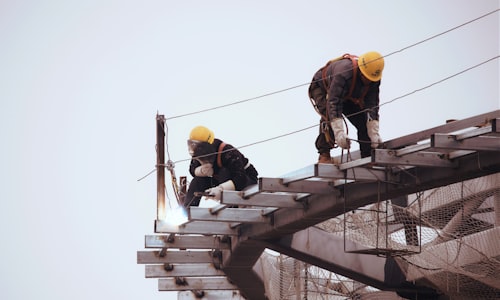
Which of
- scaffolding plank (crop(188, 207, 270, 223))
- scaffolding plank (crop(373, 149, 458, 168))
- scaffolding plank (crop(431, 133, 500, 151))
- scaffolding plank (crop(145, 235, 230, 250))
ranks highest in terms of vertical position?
scaffolding plank (crop(431, 133, 500, 151))

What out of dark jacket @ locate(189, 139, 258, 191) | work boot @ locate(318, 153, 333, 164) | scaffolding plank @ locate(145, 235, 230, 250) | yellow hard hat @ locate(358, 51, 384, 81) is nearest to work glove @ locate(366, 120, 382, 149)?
yellow hard hat @ locate(358, 51, 384, 81)

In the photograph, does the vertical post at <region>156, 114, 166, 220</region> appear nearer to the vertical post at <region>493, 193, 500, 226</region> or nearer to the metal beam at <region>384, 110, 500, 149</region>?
the metal beam at <region>384, 110, 500, 149</region>

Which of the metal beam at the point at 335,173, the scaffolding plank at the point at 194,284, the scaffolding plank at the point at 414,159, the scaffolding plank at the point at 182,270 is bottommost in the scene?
the scaffolding plank at the point at 194,284

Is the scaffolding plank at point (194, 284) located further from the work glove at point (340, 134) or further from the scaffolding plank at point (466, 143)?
the scaffolding plank at point (466, 143)

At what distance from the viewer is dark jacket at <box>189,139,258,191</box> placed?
2127 cm

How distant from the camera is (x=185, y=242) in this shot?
2270cm

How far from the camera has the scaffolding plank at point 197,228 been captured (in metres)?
20.8

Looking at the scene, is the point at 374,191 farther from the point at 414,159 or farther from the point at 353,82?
the point at 353,82

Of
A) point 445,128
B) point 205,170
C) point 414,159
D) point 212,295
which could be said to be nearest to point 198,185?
point 205,170

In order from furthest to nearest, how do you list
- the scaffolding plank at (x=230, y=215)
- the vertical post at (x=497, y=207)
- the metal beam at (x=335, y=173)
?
1. the vertical post at (x=497, y=207)
2. the scaffolding plank at (x=230, y=215)
3. the metal beam at (x=335, y=173)

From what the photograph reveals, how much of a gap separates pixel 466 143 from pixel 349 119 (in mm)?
2916

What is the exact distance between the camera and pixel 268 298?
26453 mm

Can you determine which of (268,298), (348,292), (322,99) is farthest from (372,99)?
(268,298)

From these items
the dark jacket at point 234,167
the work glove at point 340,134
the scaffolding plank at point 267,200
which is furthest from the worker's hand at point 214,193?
the work glove at point 340,134
